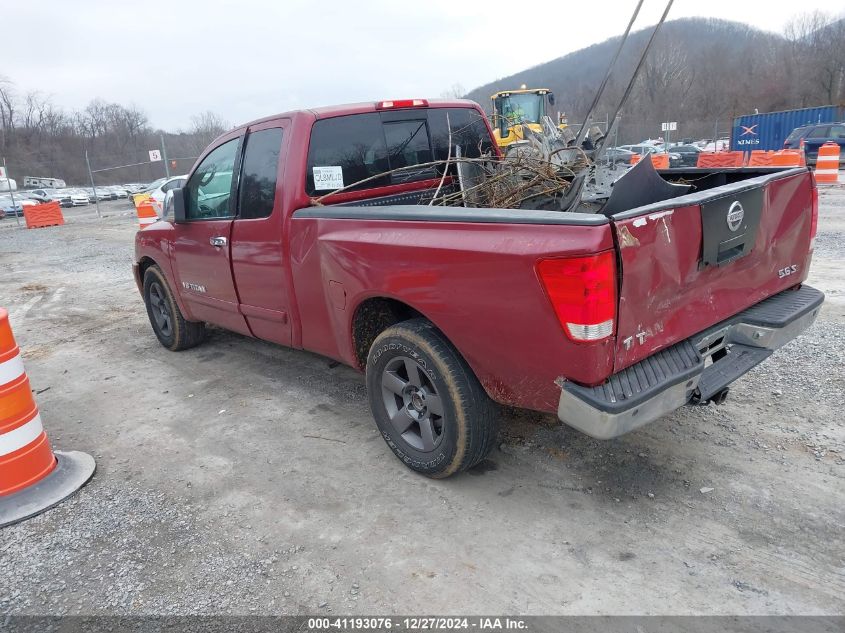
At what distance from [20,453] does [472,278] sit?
2.75 metres

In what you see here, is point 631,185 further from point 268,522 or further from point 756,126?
point 756,126

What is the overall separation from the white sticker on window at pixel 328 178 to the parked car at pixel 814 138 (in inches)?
903

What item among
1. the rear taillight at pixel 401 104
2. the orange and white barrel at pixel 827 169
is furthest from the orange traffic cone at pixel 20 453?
the orange and white barrel at pixel 827 169

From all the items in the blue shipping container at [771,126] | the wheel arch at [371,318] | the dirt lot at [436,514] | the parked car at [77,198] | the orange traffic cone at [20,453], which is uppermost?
the parked car at [77,198]

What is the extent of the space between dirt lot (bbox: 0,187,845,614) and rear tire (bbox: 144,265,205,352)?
1.09 m

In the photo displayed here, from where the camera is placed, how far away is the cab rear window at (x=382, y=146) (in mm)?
3834

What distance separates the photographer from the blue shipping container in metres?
28.1

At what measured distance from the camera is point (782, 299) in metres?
3.32

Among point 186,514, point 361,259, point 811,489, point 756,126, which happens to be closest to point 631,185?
point 361,259

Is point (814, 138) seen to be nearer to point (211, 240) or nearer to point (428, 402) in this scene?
point (211, 240)

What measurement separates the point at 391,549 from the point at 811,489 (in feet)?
6.79

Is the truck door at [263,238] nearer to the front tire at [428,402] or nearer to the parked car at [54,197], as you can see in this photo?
the front tire at [428,402]

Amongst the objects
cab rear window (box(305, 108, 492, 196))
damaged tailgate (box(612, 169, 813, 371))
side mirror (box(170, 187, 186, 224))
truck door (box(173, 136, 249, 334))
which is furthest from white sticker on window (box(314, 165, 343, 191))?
damaged tailgate (box(612, 169, 813, 371))

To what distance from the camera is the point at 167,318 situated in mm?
5805
